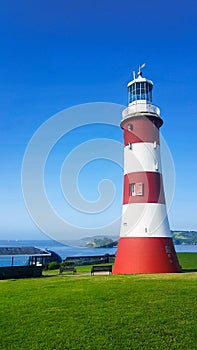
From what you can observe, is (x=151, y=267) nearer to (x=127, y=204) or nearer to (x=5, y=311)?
(x=127, y=204)

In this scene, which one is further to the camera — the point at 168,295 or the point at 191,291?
the point at 191,291

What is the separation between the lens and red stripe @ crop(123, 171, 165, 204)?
1784 centimetres

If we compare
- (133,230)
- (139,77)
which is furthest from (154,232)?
(139,77)

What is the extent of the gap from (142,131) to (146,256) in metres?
7.03

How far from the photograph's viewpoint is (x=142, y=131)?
18734mm

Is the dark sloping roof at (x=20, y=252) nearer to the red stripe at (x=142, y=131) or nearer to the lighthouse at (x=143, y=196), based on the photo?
the lighthouse at (x=143, y=196)

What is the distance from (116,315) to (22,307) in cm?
260

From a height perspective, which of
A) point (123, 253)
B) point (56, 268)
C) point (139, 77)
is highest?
point (139, 77)

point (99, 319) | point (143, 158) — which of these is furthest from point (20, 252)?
point (99, 319)

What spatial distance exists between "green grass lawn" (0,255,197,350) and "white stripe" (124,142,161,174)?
855 centimetres

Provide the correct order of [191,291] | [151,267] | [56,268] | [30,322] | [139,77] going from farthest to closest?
[56,268], [139,77], [151,267], [191,291], [30,322]

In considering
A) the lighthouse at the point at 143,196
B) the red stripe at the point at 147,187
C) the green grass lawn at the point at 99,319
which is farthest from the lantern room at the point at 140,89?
the green grass lawn at the point at 99,319

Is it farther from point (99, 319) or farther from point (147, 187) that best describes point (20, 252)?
point (99, 319)

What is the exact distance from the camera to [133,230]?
17562 mm
